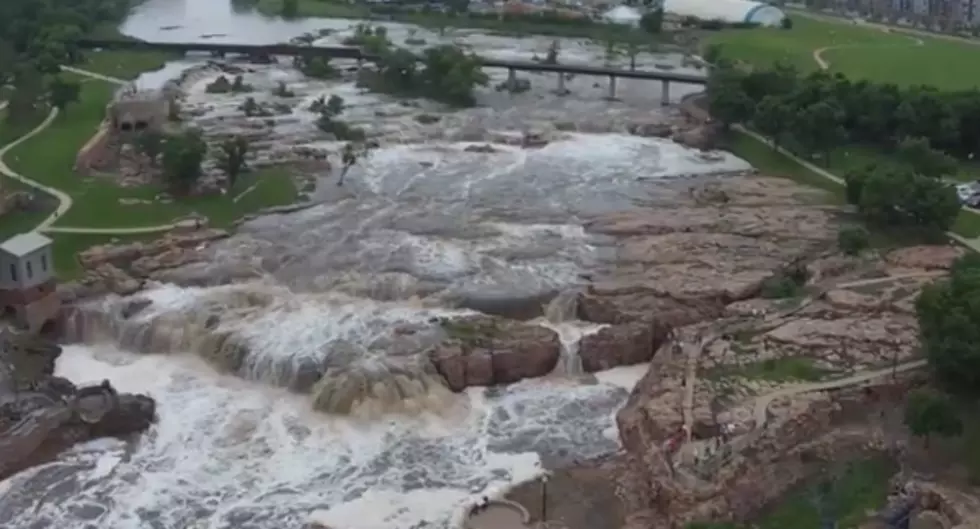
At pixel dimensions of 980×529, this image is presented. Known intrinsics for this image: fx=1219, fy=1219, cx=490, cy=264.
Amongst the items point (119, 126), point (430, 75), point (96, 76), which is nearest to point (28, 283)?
point (119, 126)

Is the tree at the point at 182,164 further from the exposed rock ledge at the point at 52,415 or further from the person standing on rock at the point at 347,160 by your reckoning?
the exposed rock ledge at the point at 52,415

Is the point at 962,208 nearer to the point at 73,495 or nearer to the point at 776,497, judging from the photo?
the point at 776,497

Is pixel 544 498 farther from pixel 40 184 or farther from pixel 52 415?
pixel 40 184

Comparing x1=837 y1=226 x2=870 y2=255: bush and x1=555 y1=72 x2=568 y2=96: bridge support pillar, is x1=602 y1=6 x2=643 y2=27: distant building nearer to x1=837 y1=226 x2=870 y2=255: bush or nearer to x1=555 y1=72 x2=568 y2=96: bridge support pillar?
x1=555 y1=72 x2=568 y2=96: bridge support pillar

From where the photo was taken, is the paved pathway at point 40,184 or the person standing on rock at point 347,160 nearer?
the paved pathway at point 40,184

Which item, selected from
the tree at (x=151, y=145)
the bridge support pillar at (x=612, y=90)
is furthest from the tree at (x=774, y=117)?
the tree at (x=151, y=145)

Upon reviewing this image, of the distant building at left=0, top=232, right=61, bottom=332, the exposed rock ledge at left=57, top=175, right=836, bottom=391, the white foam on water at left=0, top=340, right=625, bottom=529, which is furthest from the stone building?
the white foam on water at left=0, top=340, right=625, bottom=529
